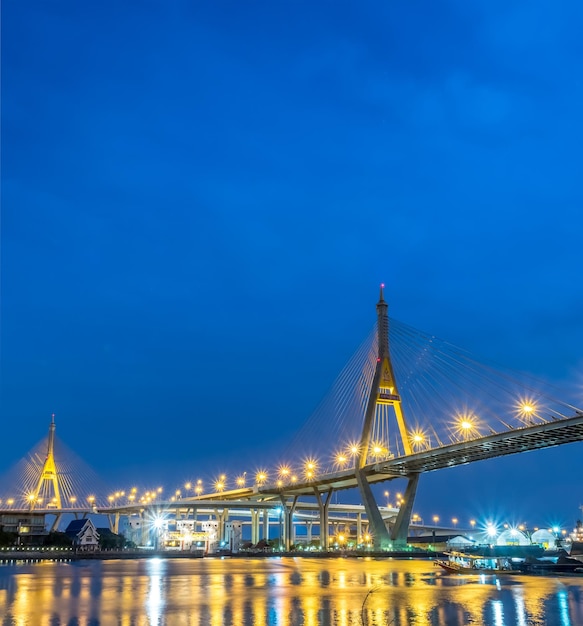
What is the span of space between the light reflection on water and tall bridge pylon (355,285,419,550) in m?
32.1

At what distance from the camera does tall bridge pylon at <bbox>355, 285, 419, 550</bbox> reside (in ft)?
228

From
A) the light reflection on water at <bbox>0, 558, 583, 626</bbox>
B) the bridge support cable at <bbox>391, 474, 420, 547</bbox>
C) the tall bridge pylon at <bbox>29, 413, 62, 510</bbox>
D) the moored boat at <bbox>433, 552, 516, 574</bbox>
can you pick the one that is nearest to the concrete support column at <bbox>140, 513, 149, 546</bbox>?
the tall bridge pylon at <bbox>29, 413, 62, 510</bbox>

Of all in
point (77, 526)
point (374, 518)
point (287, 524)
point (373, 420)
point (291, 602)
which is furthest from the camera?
point (287, 524)

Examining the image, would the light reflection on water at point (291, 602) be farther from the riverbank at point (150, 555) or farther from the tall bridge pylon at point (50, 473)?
the tall bridge pylon at point (50, 473)

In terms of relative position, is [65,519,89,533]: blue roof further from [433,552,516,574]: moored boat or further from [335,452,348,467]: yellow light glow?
[433,552,516,574]: moored boat

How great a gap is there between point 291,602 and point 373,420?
45562 mm

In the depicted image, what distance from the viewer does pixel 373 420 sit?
6994 centimetres

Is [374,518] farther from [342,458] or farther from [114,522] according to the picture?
[114,522]

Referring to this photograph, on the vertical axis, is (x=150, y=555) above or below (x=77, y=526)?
below

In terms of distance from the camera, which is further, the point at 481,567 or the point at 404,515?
the point at 404,515

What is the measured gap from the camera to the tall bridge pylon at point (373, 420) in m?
69.5

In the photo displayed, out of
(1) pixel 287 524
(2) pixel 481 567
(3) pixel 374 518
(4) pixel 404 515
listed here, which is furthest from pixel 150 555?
(2) pixel 481 567

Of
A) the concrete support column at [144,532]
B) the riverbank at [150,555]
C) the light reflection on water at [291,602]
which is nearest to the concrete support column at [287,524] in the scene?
the riverbank at [150,555]

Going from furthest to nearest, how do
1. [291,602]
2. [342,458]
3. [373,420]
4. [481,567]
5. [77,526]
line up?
1. [77,526]
2. [342,458]
3. [373,420]
4. [481,567]
5. [291,602]
